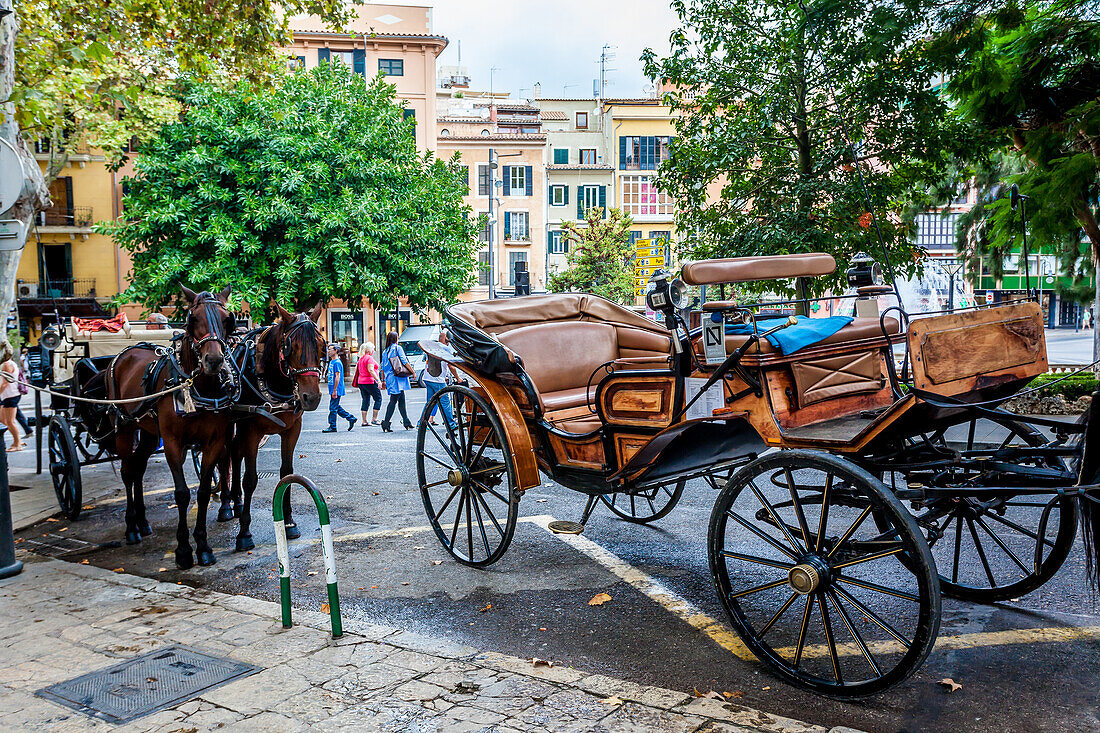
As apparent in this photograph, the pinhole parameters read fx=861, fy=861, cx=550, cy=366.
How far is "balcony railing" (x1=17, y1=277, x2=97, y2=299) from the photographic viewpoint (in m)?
36.5

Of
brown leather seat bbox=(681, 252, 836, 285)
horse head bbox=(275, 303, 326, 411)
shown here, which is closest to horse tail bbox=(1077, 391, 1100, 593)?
brown leather seat bbox=(681, 252, 836, 285)

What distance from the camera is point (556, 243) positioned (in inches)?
2165

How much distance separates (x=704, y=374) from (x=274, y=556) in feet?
12.9

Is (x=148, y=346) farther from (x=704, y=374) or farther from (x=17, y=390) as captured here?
(x=17, y=390)

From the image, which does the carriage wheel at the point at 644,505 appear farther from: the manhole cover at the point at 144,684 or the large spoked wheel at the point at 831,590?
the manhole cover at the point at 144,684

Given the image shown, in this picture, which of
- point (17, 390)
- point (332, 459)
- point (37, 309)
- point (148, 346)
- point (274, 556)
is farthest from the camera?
point (37, 309)

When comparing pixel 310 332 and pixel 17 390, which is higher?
pixel 310 332

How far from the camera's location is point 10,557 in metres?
6.30

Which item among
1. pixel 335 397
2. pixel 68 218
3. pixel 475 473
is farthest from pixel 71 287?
pixel 475 473

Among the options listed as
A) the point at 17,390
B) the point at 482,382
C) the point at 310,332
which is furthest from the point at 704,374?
the point at 17,390

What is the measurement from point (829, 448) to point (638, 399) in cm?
128

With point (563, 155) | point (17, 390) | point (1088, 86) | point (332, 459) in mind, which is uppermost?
point (563, 155)

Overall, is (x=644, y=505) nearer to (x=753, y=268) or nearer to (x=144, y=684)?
(x=753, y=268)

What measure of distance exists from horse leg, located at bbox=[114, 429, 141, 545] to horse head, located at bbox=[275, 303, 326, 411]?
169 centimetres
